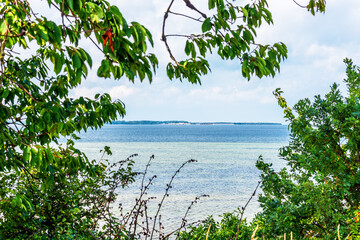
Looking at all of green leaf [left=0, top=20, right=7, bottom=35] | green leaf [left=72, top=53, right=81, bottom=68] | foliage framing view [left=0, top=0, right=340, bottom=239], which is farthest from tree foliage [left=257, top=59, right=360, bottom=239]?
green leaf [left=0, top=20, right=7, bottom=35]

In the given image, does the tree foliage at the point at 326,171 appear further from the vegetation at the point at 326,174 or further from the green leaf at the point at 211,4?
the green leaf at the point at 211,4

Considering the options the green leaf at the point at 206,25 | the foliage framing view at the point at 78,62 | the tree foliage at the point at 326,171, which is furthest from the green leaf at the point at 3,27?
the tree foliage at the point at 326,171

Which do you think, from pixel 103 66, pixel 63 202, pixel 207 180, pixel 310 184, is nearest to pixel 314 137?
pixel 310 184

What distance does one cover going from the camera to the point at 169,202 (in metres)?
20.3

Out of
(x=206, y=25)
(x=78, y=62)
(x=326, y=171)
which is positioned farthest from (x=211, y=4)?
(x=326, y=171)

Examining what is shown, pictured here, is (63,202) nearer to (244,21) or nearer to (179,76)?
(179,76)

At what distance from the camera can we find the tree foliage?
4.31m

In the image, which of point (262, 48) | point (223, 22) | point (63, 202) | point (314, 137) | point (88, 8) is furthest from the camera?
point (63, 202)

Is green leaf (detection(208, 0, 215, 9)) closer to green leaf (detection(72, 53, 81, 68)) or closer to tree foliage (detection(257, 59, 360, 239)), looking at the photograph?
green leaf (detection(72, 53, 81, 68))

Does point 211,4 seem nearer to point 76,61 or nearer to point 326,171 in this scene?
point 76,61

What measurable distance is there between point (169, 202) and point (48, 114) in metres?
18.3

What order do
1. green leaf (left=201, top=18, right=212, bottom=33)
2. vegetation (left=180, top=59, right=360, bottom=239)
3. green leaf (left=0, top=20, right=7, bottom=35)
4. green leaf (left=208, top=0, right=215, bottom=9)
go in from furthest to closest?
vegetation (left=180, top=59, right=360, bottom=239)
green leaf (left=208, top=0, right=215, bottom=9)
green leaf (left=201, top=18, right=212, bottom=33)
green leaf (left=0, top=20, right=7, bottom=35)

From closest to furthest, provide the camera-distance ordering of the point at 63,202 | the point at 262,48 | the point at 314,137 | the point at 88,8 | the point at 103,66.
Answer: the point at 88,8, the point at 103,66, the point at 262,48, the point at 314,137, the point at 63,202

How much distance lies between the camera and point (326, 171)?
172 inches
